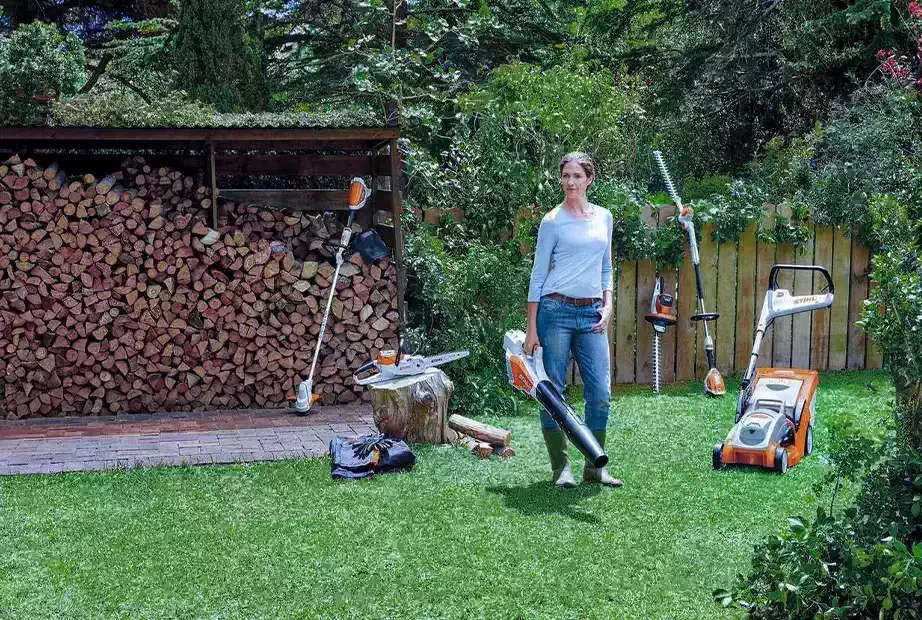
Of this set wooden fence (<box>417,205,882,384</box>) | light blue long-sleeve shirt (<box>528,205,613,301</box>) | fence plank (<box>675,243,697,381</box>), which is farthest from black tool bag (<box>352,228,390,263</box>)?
light blue long-sleeve shirt (<box>528,205,613,301</box>)

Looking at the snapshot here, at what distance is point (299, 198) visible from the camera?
7.66 metres

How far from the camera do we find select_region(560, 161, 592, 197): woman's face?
472 centimetres

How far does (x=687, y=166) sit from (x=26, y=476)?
29.3ft

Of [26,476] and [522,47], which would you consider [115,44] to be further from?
[26,476]

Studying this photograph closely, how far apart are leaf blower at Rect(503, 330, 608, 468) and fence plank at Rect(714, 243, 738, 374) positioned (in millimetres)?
3680

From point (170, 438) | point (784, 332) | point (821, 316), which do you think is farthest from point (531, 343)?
point (821, 316)

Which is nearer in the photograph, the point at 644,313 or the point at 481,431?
the point at 481,431

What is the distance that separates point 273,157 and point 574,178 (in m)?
3.57

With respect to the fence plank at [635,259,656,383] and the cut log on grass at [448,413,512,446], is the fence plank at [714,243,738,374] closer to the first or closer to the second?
the fence plank at [635,259,656,383]

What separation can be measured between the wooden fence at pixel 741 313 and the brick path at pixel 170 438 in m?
2.32

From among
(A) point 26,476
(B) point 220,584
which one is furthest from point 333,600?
(A) point 26,476

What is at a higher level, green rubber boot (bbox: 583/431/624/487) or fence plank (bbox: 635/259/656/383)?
fence plank (bbox: 635/259/656/383)

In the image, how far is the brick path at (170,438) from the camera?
5426mm

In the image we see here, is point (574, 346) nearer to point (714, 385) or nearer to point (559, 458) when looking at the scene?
point (559, 458)
